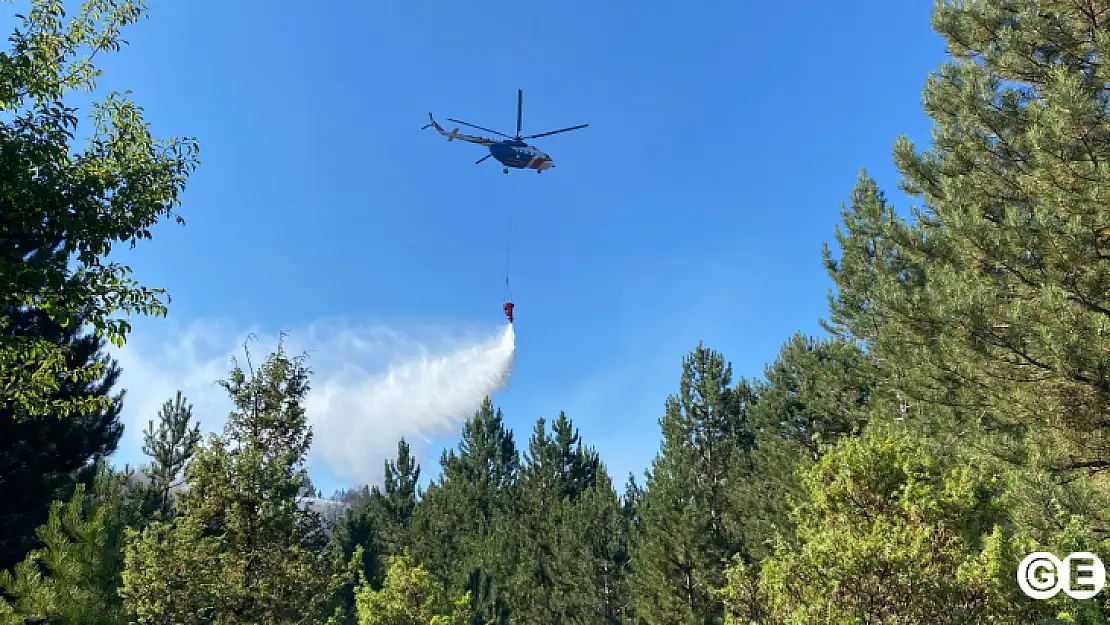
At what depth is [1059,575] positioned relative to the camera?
12.4 meters

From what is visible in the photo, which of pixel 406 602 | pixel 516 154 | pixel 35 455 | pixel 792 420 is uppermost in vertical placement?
pixel 516 154

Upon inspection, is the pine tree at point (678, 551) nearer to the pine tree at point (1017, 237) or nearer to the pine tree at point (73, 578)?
the pine tree at point (1017, 237)

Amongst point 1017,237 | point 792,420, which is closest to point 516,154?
point 792,420

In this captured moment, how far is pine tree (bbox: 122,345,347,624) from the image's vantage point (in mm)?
13000

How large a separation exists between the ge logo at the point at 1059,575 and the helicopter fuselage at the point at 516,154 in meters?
35.7

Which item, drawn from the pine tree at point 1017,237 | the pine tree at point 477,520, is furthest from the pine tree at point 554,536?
the pine tree at point 1017,237

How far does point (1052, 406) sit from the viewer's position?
13828mm

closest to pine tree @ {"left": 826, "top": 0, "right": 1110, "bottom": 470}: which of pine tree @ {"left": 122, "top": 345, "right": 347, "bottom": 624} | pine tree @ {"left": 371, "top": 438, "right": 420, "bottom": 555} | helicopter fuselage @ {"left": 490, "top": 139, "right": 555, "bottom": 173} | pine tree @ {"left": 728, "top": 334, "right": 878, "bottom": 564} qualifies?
pine tree @ {"left": 728, "top": 334, "right": 878, "bottom": 564}

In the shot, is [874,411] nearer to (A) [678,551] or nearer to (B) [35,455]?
(A) [678,551]

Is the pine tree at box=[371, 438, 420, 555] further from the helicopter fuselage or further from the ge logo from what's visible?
the ge logo

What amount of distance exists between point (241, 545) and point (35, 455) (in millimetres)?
12499

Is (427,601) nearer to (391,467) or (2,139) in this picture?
(2,139)

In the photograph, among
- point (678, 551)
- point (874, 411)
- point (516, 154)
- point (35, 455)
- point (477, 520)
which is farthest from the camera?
point (477, 520)

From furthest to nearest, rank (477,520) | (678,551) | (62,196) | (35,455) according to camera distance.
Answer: (477,520), (678,551), (35,455), (62,196)
